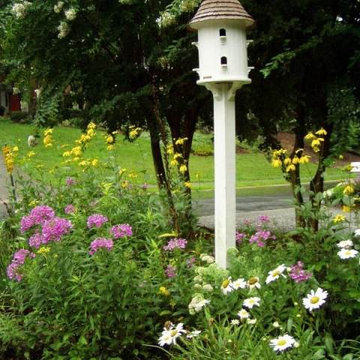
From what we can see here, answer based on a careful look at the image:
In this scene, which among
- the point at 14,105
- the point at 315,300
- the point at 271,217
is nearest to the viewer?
the point at 315,300

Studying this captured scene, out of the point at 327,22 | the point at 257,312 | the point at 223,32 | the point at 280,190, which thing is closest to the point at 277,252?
the point at 257,312

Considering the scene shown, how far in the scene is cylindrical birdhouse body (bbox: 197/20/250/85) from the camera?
3.66m

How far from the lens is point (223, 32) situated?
146 inches

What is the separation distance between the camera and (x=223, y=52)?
12.1 ft

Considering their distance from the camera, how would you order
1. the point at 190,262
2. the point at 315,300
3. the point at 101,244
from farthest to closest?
the point at 190,262, the point at 101,244, the point at 315,300

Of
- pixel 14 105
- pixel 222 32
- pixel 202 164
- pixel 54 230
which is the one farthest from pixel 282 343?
pixel 14 105

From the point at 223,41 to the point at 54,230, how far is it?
1659mm

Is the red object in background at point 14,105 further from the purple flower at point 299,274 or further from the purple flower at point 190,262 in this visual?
the purple flower at point 299,274

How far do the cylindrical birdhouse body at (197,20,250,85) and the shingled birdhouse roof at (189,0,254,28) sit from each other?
43 mm

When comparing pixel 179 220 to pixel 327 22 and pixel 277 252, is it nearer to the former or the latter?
pixel 277 252

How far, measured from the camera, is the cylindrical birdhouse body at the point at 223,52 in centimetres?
366

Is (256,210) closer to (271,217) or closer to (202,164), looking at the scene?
(271,217)

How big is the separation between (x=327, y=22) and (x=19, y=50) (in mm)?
3220

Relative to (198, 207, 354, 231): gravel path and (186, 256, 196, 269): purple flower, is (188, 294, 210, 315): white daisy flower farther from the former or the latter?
(198, 207, 354, 231): gravel path
